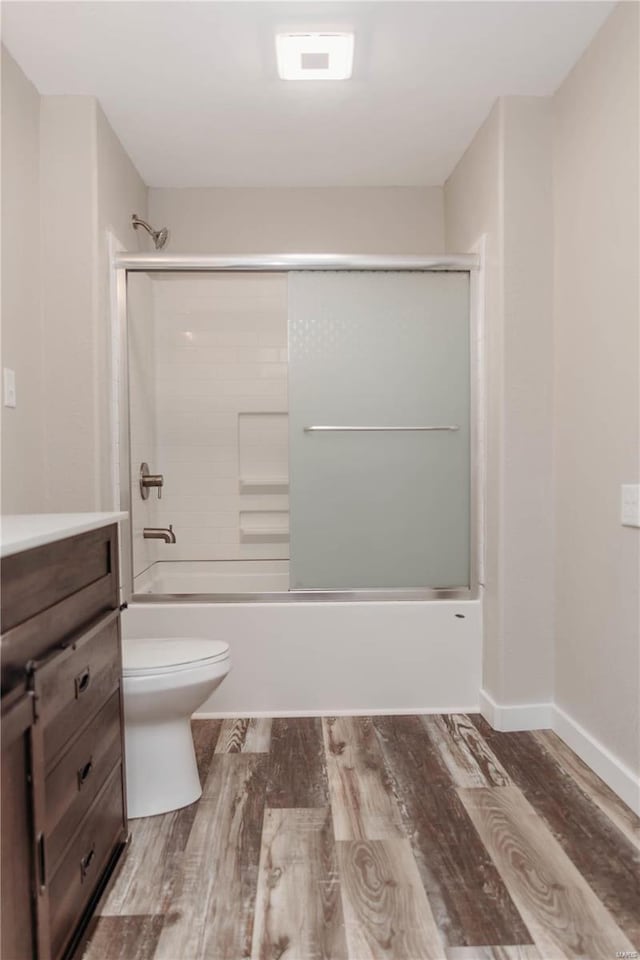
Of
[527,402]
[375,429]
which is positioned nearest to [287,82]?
[375,429]

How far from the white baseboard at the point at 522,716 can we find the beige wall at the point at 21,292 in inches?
75.4

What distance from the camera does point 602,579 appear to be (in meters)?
2.22

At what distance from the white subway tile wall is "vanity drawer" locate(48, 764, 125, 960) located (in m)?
2.25

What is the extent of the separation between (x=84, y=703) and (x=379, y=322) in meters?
1.94

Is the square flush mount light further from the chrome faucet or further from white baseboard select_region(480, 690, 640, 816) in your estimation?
white baseboard select_region(480, 690, 640, 816)

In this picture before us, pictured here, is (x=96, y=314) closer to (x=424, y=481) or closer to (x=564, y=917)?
(x=424, y=481)

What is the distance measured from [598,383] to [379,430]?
913 millimetres

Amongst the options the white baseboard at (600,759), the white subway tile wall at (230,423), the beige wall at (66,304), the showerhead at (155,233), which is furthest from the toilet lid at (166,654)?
the showerhead at (155,233)

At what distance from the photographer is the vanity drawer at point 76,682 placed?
1.25m

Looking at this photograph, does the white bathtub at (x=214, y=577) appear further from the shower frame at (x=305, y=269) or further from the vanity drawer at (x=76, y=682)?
the vanity drawer at (x=76, y=682)

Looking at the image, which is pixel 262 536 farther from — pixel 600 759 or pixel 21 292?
pixel 600 759

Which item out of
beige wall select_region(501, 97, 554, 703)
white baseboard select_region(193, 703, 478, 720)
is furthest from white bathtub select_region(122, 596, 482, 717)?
beige wall select_region(501, 97, 554, 703)

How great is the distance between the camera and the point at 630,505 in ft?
6.63

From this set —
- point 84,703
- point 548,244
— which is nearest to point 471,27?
point 548,244
